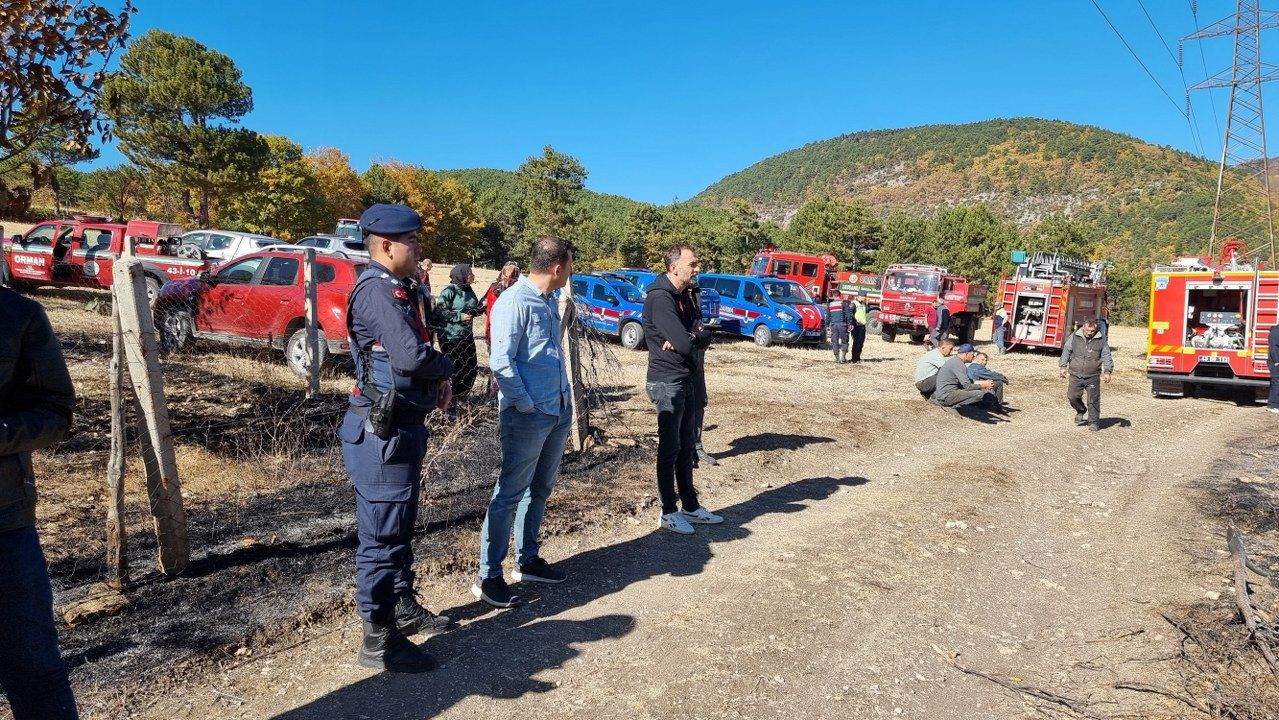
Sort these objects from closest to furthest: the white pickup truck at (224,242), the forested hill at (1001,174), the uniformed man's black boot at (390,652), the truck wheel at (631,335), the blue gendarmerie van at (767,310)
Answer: the uniformed man's black boot at (390,652) < the truck wheel at (631,335) < the white pickup truck at (224,242) < the blue gendarmerie van at (767,310) < the forested hill at (1001,174)

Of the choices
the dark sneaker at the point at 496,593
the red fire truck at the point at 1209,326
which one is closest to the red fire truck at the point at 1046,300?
the red fire truck at the point at 1209,326

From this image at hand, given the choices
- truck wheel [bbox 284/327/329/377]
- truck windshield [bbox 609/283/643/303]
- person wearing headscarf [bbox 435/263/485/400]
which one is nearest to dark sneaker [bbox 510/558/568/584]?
person wearing headscarf [bbox 435/263/485/400]

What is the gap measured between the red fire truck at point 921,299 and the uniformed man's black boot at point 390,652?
2137 centimetres

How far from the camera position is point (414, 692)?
10.2ft

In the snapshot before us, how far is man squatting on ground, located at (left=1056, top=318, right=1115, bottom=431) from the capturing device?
420 inches

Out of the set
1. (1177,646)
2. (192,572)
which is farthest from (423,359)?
(1177,646)

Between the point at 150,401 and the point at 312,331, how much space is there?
5.25 meters

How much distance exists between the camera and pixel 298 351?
31.2ft

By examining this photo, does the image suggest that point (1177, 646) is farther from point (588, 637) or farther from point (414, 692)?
point (414, 692)

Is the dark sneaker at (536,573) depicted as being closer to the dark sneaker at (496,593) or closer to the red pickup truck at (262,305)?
the dark sneaker at (496,593)

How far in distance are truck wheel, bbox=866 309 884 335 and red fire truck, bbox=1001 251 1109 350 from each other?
4.00 m

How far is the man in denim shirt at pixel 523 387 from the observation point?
374 cm

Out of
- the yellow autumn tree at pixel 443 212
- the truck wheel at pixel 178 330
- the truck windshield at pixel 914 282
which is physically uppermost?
the yellow autumn tree at pixel 443 212

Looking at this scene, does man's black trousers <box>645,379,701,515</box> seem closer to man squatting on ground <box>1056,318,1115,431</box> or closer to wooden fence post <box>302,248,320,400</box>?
wooden fence post <box>302,248,320,400</box>
